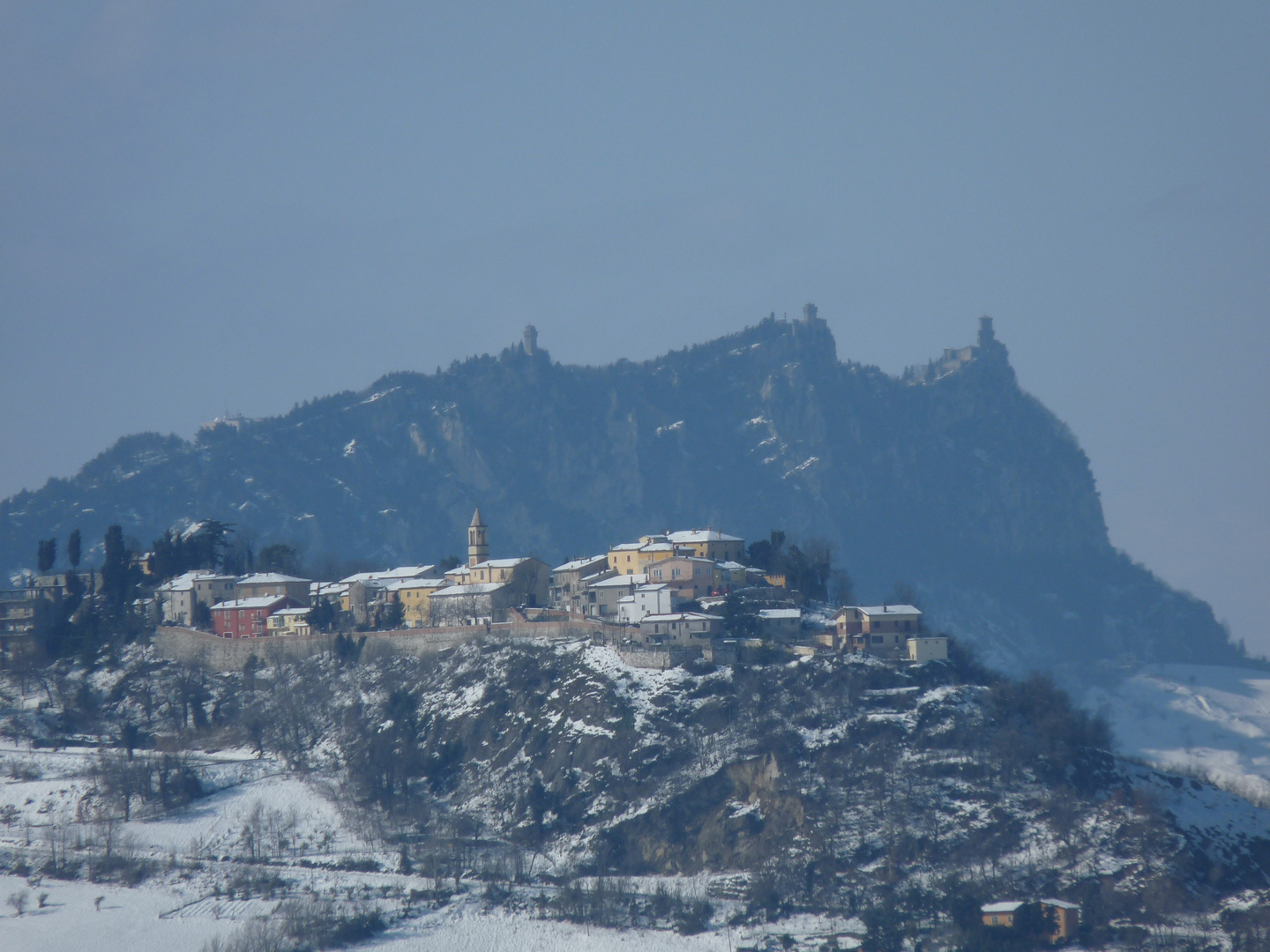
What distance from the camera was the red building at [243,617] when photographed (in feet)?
523

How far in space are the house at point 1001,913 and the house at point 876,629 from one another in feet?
105

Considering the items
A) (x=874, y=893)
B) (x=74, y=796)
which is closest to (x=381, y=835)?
(x=74, y=796)

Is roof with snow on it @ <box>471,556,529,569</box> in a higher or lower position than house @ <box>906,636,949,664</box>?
higher

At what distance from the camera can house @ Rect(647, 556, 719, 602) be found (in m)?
150

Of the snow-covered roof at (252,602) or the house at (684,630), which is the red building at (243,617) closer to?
the snow-covered roof at (252,602)

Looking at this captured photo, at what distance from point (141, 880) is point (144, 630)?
46154mm

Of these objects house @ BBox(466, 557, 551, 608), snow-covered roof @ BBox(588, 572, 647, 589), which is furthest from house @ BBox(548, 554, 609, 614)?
snow-covered roof @ BBox(588, 572, 647, 589)

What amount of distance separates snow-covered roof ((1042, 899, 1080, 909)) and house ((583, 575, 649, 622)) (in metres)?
49.2

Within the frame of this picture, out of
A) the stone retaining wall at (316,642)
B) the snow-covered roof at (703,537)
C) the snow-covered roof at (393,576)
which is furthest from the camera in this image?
the snow-covered roof at (393,576)

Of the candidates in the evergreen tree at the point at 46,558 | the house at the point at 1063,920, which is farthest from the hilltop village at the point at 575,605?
the house at the point at 1063,920

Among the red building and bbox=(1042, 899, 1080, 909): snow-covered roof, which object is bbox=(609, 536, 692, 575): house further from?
bbox=(1042, 899, 1080, 909): snow-covered roof

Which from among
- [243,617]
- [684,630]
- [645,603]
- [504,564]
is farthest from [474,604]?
[684,630]

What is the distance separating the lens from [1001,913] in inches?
4227

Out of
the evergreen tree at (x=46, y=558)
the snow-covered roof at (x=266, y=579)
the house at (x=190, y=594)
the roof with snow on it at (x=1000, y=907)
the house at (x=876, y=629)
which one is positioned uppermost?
the evergreen tree at (x=46, y=558)
